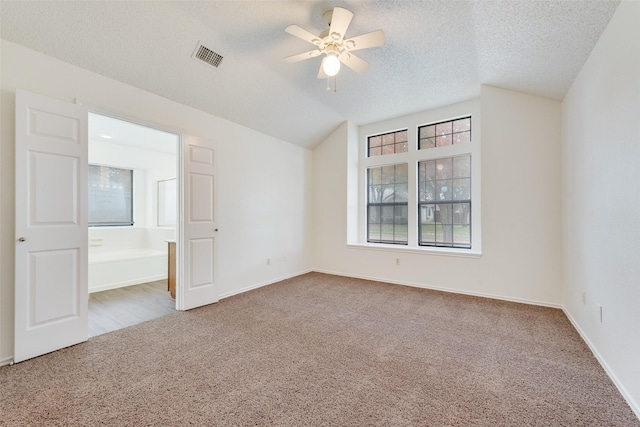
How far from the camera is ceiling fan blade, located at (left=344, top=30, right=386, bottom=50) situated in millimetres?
2319

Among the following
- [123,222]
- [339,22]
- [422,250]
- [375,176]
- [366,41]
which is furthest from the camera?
[123,222]

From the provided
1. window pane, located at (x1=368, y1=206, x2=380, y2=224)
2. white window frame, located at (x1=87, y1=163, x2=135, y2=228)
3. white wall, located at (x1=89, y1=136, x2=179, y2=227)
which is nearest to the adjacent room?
window pane, located at (x1=368, y1=206, x2=380, y2=224)

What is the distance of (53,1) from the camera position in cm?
212

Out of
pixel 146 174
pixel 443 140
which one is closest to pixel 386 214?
pixel 443 140

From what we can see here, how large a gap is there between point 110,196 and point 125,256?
182 cm

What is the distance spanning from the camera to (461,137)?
4.39 meters

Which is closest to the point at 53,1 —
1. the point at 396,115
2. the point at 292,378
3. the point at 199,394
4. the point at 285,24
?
the point at 285,24

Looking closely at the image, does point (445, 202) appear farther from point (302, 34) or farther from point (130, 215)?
point (130, 215)

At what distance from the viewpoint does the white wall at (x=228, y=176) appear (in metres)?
2.22

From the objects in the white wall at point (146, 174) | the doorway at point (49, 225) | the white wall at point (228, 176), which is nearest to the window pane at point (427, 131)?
the white wall at point (228, 176)

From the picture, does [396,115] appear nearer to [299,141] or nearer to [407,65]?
[407,65]

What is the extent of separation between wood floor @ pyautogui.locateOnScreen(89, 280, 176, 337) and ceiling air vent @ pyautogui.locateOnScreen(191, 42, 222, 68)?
2991mm

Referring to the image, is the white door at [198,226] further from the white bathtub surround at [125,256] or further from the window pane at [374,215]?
the window pane at [374,215]

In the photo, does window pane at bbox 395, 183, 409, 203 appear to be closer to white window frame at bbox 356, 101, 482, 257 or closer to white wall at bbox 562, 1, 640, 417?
white window frame at bbox 356, 101, 482, 257
